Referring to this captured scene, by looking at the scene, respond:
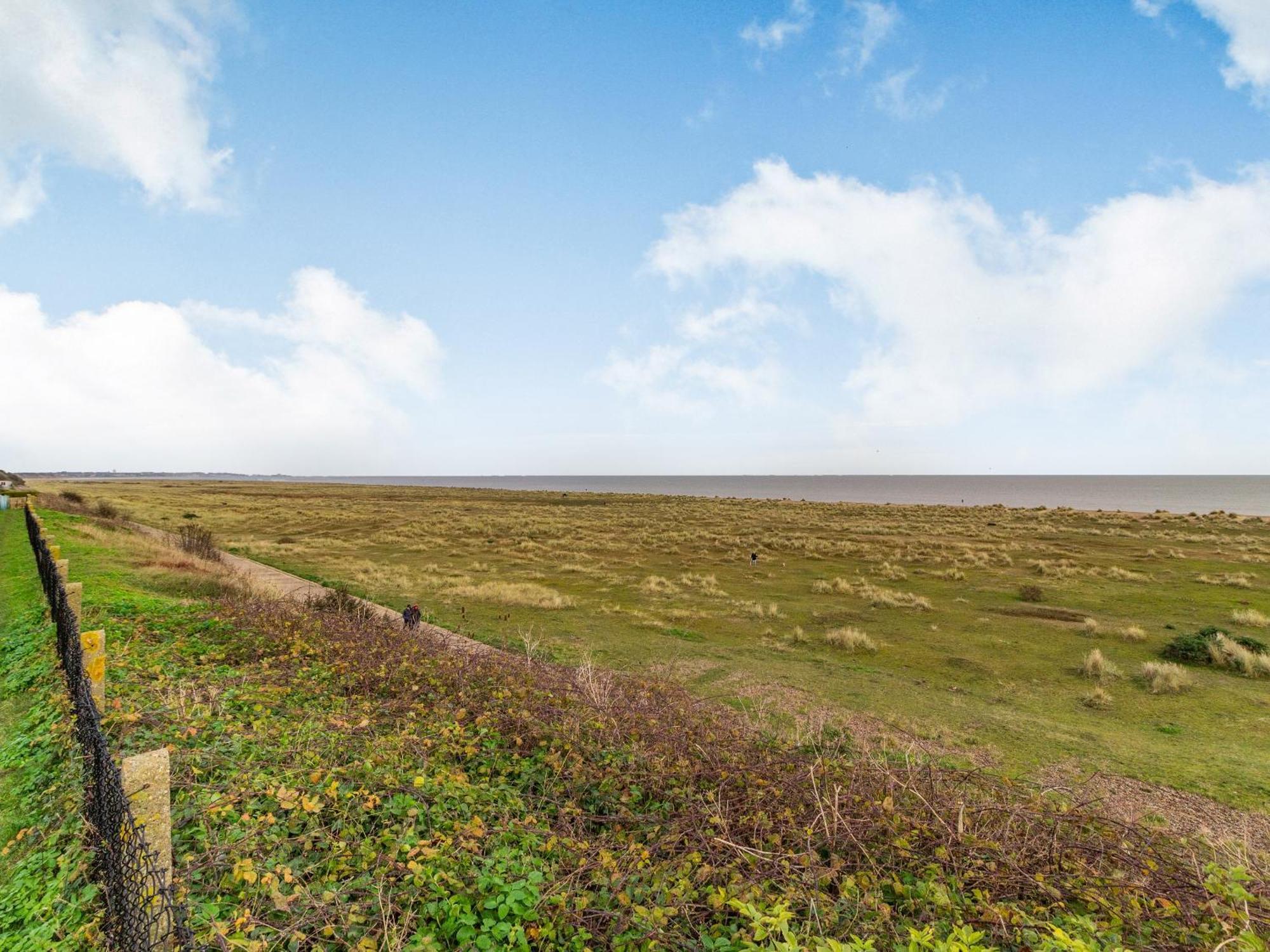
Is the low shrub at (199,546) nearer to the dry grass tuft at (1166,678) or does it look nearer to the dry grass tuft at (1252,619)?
the dry grass tuft at (1166,678)

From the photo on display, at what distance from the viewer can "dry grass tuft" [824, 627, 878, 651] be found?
1495cm

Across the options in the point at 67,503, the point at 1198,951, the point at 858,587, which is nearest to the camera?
Result: the point at 1198,951

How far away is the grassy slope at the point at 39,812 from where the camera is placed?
344cm

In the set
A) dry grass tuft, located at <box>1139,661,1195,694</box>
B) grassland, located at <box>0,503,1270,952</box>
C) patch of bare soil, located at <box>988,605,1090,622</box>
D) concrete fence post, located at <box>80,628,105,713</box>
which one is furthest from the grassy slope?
patch of bare soil, located at <box>988,605,1090,622</box>

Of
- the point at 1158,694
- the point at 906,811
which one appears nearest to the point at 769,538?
the point at 1158,694

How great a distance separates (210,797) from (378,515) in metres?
55.9

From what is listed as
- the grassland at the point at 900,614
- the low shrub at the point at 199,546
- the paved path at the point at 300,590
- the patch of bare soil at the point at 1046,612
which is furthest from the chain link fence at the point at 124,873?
the patch of bare soil at the point at 1046,612

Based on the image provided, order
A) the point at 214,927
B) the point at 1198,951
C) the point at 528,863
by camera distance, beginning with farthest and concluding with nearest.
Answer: the point at 528,863, the point at 1198,951, the point at 214,927

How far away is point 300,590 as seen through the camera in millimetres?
16531

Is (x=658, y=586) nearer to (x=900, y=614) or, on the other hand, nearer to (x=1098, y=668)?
(x=900, y=614)

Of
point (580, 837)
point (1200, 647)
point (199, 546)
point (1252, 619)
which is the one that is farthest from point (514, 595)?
point (1252, 619)

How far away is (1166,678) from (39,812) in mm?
18492

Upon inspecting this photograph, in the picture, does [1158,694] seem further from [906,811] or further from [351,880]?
[351,880]

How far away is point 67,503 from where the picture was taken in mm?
38281
